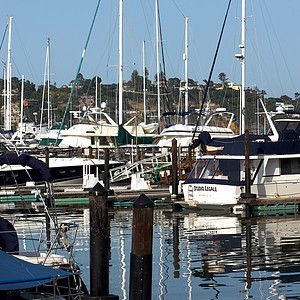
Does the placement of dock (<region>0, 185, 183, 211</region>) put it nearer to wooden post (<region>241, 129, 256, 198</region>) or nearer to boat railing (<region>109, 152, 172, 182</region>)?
boat railing (<region>109, 152, 172, 182</region>)

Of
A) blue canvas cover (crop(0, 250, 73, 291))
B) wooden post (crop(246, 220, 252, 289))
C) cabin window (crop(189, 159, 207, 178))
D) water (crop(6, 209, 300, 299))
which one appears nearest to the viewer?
blue canvas cover (crop(0, 250, 73, 291))

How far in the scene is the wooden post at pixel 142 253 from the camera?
11.0 metres

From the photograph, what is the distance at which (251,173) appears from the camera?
26.9 meters

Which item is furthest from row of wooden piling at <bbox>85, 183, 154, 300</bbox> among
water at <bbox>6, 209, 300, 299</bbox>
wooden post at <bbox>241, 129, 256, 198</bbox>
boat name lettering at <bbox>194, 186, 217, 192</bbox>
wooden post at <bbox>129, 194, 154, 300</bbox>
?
boat name lettering at <bbox>194, 186, 217, 192</bbox>

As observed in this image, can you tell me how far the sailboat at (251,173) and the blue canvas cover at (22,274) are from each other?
15.7 m

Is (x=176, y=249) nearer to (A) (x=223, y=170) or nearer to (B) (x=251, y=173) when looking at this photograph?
(B) (x=251, y=173)

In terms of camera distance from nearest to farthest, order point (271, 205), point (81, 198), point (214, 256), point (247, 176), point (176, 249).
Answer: point (214, 256), point (176, 249), point (247, 176), point (271, 205), point (81, 198)

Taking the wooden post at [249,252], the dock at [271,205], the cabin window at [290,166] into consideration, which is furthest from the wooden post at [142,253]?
the cabin window at [290,166]

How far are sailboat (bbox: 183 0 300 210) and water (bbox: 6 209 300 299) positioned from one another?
0.91 metres

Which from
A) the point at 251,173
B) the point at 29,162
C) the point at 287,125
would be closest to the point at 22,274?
the point at 29,162

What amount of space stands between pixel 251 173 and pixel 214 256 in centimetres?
1002

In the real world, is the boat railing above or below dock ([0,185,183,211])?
above

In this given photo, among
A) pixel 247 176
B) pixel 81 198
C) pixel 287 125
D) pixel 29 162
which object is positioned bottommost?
pixel 81 198

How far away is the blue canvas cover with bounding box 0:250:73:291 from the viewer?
9.92 metres
